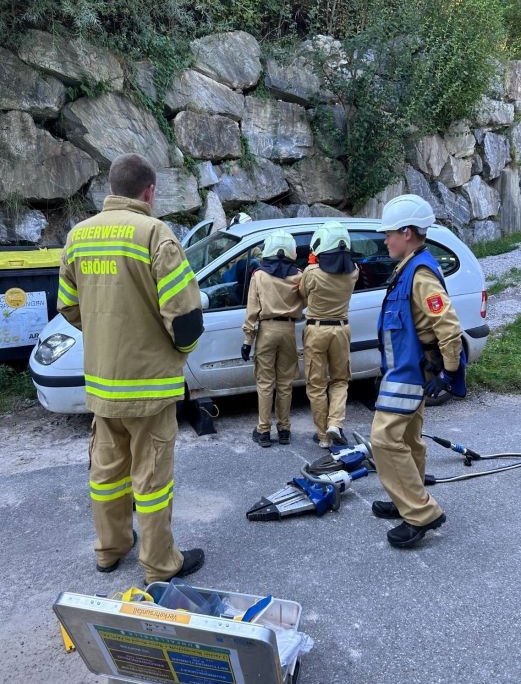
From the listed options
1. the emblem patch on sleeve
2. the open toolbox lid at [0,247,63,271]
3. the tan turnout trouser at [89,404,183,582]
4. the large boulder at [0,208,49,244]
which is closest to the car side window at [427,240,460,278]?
the emblem patch on sleeve

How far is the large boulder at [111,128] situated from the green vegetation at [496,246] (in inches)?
283

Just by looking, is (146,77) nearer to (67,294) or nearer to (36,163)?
(36,163)

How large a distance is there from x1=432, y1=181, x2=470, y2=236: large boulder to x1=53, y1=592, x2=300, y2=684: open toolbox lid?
11419mm

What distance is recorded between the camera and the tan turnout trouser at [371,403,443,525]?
10.7 ft

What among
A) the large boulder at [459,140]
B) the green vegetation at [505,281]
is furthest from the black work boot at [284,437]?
the large boulder at [459,140]

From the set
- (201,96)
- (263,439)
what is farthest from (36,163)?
(263,439)

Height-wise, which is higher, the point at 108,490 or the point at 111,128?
the point at 111,128

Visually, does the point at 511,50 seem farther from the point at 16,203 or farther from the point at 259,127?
the point at 16,203

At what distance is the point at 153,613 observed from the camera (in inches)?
79.0

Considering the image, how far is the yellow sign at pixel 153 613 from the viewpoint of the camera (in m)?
1.96

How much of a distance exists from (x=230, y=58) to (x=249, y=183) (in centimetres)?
199

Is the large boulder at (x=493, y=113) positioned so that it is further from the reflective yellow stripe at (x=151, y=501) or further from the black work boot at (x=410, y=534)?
the reflective yellow stripe at (x=151, y=501)

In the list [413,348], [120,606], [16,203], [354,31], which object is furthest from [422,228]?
[354,31]

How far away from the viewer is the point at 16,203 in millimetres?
7262
